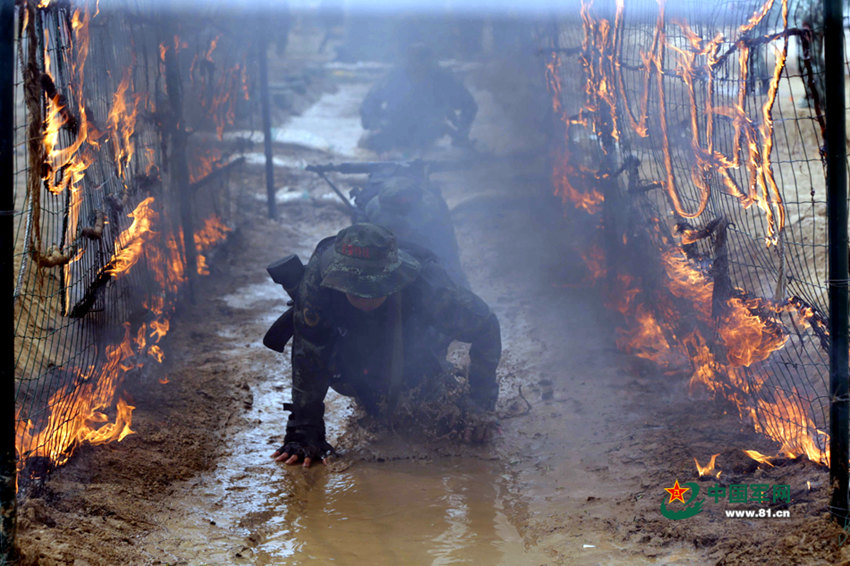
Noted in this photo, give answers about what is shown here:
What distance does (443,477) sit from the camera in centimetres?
456

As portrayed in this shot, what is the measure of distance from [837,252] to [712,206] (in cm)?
172

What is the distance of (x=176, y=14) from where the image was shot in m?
7.38

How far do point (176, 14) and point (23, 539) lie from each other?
18.5ft

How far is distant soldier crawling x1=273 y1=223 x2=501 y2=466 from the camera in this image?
15.0 ft

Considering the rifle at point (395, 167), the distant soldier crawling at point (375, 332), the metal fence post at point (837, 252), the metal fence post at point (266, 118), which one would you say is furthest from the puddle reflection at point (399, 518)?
the metal fence post at point (266, 118)

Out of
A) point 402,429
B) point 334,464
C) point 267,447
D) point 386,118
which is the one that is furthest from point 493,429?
point 386,118

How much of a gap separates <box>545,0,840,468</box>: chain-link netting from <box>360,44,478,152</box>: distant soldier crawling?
576 centimetres

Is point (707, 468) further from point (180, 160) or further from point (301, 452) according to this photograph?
point (180, 160)

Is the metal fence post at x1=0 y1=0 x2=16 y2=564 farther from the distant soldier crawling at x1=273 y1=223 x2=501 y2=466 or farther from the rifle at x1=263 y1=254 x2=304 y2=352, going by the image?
the rifle at x1=263 y1=254 x2=304 y2=352

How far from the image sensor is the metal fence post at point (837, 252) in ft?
9.95

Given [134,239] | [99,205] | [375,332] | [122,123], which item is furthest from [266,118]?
[375,332]

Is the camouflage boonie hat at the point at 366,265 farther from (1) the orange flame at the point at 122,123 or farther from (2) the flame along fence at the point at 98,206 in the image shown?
(1) the orange flame at the point at 122,123

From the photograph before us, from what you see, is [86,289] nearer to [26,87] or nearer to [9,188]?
[26,87]

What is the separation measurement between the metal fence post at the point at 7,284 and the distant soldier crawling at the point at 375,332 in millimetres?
1842
